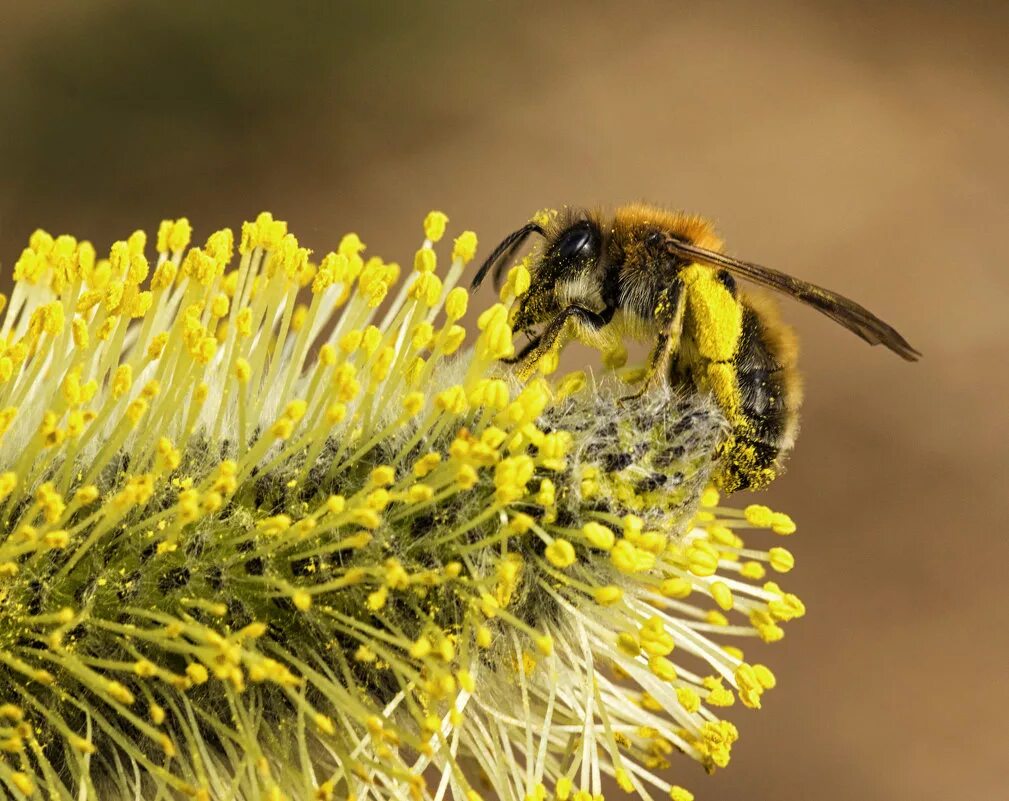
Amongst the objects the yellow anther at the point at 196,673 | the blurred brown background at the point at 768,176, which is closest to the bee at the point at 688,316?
the yellow anther at the point at 196,673

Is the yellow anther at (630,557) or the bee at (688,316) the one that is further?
the bee at (688,316)

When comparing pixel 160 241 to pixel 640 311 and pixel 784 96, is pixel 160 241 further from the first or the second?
pixel 784 96

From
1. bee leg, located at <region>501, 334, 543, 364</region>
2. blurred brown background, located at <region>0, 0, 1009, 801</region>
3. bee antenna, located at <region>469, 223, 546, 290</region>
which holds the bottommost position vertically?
bee leg, located at <region>501, 334, 543, 364</region>

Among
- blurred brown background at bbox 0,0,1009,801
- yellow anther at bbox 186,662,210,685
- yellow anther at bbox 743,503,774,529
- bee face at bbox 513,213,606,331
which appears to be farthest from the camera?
blurred brown background at bbox 0,0,1009,801

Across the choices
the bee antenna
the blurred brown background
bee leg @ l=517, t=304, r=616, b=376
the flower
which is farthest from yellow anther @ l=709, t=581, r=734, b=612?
the blurred brown background

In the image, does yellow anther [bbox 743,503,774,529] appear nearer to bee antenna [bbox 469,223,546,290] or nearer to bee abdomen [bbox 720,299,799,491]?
bee abdomen [bbox 720,299,799,491]

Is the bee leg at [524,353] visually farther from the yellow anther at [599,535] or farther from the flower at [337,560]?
the yellow anther at [599,535]

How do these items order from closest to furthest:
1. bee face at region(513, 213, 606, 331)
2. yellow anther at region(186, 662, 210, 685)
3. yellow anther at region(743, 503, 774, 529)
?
1. yellow anther at region(186, 662, 210, 685)
2. yellow anther at region(743, 503, 774, 529)
3. bee face at region(513, 213, 606, 331)

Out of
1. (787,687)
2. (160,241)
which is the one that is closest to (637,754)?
(160,241)
